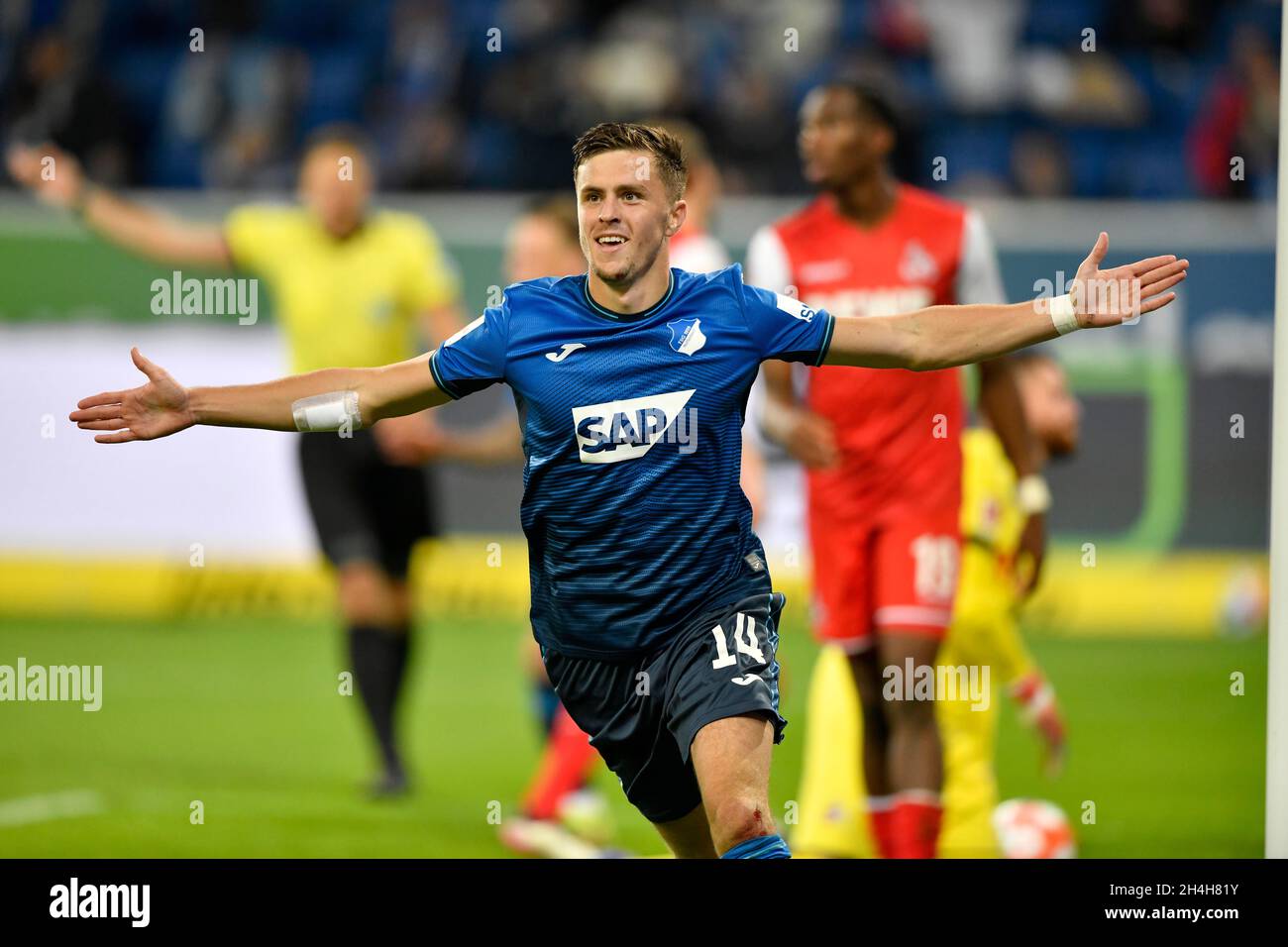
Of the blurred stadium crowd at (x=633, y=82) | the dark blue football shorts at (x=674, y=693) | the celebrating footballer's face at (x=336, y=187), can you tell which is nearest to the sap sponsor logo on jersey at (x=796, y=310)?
the dark blue football shorts at (x=674, y=693)

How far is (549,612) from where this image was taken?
4.71 metres

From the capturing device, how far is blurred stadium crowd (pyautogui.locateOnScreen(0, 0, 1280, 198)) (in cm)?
1305

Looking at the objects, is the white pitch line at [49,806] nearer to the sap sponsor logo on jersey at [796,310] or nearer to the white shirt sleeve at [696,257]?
the white shirt sleeve at [696,257]

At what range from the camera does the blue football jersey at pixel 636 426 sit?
450 cm

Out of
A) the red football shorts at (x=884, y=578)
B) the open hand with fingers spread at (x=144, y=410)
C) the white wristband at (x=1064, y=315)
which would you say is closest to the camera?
the open hand with fingers spread at (x=144, y=410)

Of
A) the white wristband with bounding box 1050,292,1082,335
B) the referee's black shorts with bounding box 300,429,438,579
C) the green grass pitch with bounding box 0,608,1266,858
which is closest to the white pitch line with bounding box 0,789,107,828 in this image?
the green grass pitch with bounding box 0,608,1266,858

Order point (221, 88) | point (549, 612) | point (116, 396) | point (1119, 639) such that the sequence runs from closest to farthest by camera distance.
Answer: point (116, 396)
point (549, 612)
point (1119, 639)
point (221, 88)

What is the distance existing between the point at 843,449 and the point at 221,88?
8547 millimetres

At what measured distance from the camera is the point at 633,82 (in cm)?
1406

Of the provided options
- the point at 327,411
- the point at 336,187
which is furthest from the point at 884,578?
the point at 336,187

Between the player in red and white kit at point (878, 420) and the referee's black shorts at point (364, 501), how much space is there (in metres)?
2.36

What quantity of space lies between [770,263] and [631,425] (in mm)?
2143
